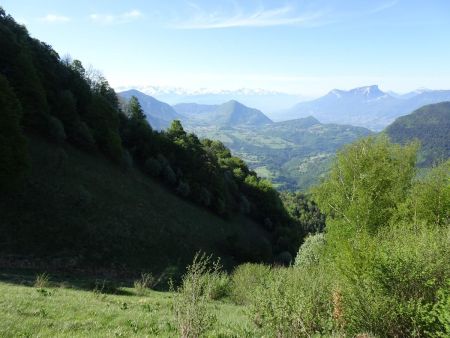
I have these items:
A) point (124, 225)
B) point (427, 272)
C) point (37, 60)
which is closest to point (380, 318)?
point (427, 272)

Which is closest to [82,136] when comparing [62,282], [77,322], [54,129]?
[54,129]

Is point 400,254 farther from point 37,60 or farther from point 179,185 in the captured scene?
point 37,60

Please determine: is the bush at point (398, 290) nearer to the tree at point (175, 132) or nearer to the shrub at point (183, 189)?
the shrub at point (183, 189)

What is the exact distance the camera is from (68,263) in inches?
1287

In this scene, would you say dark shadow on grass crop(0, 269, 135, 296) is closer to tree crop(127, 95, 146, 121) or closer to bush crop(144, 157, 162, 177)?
bush crop(144, 157, 162, 177)

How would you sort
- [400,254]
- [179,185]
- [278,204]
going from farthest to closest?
[278,204] → [179,185] → [400,254]

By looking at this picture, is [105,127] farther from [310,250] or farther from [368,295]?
[368,295]

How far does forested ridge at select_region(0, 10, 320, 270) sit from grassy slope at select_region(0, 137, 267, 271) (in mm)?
253

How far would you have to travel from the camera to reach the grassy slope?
113ft

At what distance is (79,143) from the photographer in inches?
2041

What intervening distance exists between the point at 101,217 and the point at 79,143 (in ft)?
52.4

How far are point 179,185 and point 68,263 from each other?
3078cm

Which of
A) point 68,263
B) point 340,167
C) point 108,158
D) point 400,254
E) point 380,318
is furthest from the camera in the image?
point 108,158

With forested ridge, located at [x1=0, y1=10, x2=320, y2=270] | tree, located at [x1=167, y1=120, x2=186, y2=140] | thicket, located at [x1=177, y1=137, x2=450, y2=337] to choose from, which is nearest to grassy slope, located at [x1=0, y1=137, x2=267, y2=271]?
forested ridge, located at [x1=0, y1=10, x2=320, y2=270]
